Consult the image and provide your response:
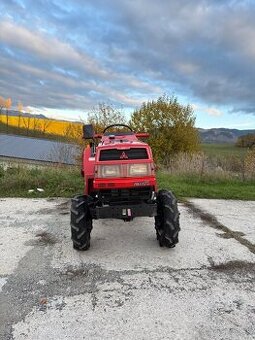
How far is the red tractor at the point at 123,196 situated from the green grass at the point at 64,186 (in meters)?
4.39

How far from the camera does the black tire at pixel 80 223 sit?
5156 mm

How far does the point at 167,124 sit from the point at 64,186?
18.6m

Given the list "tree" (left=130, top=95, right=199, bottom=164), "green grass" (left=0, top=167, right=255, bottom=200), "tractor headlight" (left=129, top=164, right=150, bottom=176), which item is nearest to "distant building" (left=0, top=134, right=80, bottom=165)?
"tree" (left=130, top=95, right=199, bottom=164)

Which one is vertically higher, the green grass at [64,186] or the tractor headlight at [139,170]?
the tractor headlight at [139,170]

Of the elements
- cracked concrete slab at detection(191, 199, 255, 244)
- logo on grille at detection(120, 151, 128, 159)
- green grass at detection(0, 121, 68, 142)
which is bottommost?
cracked concrete slab at detection(191, 199, 255, 244)

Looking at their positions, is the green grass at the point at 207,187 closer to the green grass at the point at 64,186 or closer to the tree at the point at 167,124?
the green grass at the point at 64,186

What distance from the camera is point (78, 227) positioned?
5.16m

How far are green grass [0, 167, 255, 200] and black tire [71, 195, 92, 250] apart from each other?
4.32 metres

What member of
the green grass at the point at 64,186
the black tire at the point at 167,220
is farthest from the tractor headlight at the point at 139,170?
the green grass at the point at 64,186

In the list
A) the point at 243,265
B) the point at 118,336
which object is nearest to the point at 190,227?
the point at 243,265

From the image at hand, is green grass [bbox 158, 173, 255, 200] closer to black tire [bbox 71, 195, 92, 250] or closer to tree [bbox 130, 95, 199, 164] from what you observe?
black tire [bbox 71, 195, 92, 250]

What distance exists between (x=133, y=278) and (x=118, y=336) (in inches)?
47.5

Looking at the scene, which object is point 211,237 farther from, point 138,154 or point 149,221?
point 138,154

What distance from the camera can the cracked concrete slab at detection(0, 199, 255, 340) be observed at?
11.2ft
